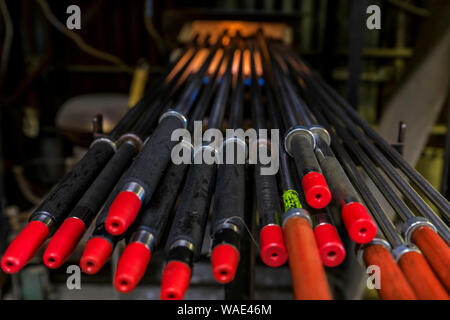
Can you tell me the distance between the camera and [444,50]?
1851 mm

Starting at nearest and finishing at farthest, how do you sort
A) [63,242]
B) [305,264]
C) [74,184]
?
[305,264], [63,242], [74,184]

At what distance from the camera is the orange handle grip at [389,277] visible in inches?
17.9

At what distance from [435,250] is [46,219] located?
57 cm

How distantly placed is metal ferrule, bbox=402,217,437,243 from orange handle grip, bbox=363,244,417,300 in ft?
0.25

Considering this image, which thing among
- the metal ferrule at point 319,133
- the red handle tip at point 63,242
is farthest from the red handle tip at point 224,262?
the metal ferrule at point 319,133

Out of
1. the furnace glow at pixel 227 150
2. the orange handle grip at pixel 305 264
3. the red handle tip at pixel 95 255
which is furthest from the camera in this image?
the furnace glow at pixel 227 150

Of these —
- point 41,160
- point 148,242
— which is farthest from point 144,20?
point 148,242

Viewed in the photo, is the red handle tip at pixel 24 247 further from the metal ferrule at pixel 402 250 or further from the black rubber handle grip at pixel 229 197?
the metal ferrule at pixel 402 250

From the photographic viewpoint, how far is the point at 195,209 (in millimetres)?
595

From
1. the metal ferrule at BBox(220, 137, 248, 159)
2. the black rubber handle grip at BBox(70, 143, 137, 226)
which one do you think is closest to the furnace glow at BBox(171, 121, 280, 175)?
the metal ferrule at BBox(220, 137, 248, 159)

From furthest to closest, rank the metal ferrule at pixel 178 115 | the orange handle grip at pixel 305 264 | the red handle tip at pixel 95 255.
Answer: the metal ferrule at pixel 178 115 → the red handle tip at pixel 95 255 → the orange handle grip at pixel 305 264

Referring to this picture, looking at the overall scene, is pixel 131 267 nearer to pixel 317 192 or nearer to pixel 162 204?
pixel 162 204

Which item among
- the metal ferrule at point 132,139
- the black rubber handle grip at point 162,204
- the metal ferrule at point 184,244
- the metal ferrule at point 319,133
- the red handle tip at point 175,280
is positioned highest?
the metal ferrule at point 319,133

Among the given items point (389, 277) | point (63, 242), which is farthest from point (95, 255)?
point (389, 277)
